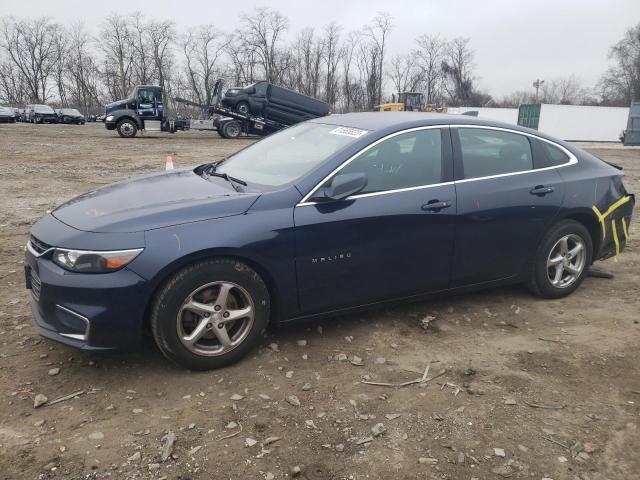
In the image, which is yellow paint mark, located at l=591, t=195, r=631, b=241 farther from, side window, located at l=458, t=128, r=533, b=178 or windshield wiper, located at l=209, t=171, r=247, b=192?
windshield wiper, located at l=209, t=171, r=247, b=192

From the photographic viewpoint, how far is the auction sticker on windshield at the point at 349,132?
3880 millimetres

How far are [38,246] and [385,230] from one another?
88.7 inches

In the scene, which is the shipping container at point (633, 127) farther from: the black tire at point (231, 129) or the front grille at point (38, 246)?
the front grille at point (38, 246)

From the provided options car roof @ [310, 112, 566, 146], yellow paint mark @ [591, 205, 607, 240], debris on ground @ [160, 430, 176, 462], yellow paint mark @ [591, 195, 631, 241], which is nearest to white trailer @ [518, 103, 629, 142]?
yellow paint mark @ [591, 195, 631, 241]

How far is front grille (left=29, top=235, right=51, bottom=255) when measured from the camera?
319 centimetres

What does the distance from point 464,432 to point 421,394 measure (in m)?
0.39

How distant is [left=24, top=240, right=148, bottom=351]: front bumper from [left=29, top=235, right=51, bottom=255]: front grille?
5 centimetres

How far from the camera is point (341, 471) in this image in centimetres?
249

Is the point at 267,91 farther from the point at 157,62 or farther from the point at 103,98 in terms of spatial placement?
the point at 103,98

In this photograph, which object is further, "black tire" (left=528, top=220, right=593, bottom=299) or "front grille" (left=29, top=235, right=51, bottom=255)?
"black tire" (left=528, top=220, right=593, bottom=299)

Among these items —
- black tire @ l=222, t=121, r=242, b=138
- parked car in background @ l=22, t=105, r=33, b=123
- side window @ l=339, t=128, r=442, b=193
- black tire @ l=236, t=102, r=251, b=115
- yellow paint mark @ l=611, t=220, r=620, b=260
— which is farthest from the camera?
parked car in background @ l=22, t=105, r=33, b=123

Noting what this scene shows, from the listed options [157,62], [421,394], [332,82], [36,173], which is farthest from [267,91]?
[157,62]

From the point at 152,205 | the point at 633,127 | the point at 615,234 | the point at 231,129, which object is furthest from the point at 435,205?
the point at 633,127

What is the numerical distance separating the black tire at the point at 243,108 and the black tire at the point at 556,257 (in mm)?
23238
